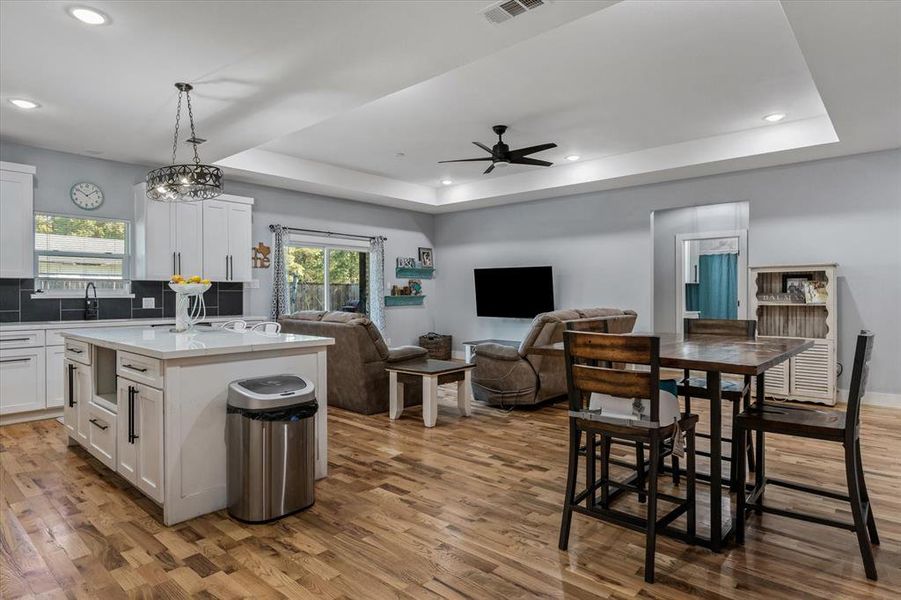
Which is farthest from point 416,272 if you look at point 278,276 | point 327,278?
point 278,276

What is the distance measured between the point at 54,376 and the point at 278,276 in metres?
2.80

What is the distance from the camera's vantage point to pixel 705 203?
255 inches

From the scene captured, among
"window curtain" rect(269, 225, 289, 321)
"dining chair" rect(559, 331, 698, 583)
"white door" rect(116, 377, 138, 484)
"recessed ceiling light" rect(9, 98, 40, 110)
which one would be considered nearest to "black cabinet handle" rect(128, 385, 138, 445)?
"white door" rect(116, 377, 138, 484)

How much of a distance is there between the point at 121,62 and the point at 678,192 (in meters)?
6.03

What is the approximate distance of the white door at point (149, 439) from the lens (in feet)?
8.77

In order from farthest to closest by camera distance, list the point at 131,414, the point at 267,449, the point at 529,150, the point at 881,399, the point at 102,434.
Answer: the point at 881,399 < the point at 529,150 < the point at 102,434 < the point at 131,414 < the point at 267,449

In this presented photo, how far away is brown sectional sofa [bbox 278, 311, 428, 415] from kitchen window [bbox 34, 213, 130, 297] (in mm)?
2342

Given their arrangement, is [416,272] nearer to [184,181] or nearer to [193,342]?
[184,181]

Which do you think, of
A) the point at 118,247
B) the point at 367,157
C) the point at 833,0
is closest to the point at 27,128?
the point at 118,247

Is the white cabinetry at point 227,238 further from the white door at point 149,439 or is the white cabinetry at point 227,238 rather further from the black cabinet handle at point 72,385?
the white door at point 149,439

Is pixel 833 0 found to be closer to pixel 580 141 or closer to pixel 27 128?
pixel 580 141

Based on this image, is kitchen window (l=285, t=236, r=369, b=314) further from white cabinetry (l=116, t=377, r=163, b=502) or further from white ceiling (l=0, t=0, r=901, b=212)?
white cabinetry (l=116, t=377, r=163, b=502)

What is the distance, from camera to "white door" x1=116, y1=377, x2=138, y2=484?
293 centimetres

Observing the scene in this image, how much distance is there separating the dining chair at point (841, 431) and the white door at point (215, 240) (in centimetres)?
557
